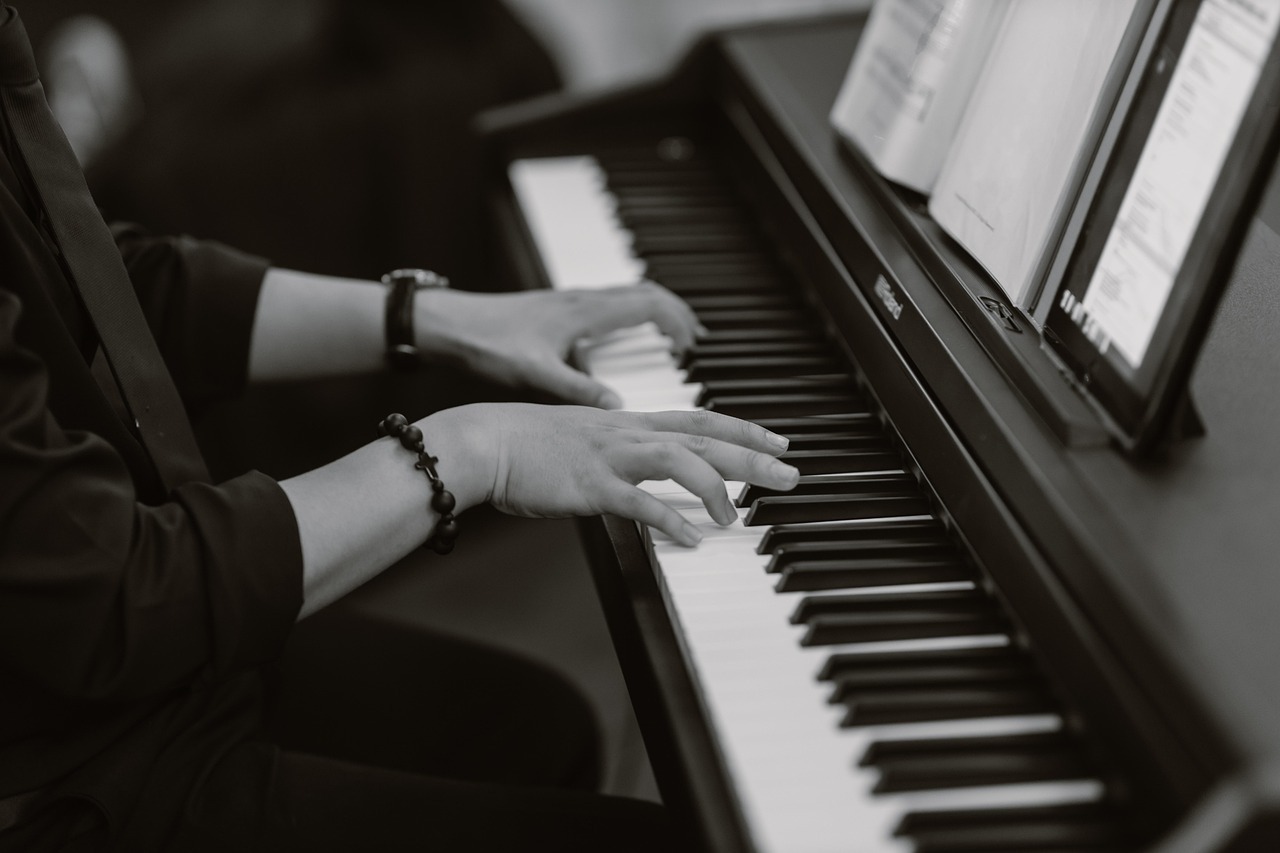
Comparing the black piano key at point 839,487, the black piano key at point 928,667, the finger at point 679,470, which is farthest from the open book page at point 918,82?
the black piano key at point 928,667

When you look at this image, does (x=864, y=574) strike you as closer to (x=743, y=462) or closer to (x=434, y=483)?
(x=743, y=462)

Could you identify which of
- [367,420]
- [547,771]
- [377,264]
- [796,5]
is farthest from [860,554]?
[796,5]

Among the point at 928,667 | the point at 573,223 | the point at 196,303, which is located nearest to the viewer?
the point at 928,667

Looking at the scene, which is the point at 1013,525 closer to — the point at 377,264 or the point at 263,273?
the point at 263,273

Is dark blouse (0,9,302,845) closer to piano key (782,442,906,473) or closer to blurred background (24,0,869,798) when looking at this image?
piano key (782,442,906,473)

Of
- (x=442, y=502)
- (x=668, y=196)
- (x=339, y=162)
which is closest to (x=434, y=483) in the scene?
(x=442, y=502)

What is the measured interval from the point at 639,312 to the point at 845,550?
45 centimetres

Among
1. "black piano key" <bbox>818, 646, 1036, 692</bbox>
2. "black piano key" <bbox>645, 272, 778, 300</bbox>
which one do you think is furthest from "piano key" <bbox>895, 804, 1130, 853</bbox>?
"black piano key" <bbox>645, 272, 778, 300</bbox>

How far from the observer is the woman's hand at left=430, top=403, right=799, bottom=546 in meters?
1.02

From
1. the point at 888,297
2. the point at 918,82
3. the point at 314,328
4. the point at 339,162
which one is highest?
the point at 918,82

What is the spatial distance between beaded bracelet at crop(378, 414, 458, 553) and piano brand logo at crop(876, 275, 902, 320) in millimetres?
469

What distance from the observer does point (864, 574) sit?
3.28ft

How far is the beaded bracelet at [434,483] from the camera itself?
3.37 ft

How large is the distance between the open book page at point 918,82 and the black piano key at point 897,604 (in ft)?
1.78
